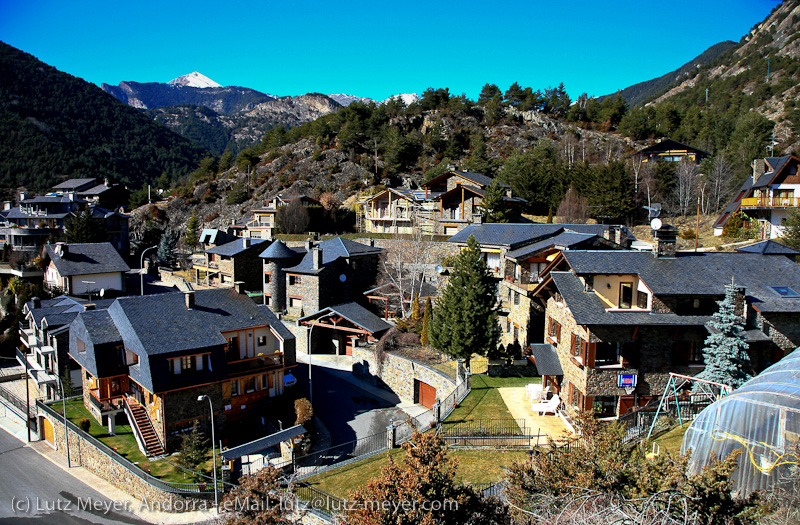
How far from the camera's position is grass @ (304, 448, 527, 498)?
19344 mm

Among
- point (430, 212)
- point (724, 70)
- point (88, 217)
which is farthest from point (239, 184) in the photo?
point (724, 70)

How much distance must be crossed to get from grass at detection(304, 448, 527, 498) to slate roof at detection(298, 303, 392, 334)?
635 inches

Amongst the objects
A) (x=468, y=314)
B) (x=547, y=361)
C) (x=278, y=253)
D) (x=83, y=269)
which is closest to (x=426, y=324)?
(x=468, y=314)

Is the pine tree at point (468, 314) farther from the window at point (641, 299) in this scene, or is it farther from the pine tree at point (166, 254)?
the pine tree at point (166, 254)

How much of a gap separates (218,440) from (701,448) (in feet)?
71.9

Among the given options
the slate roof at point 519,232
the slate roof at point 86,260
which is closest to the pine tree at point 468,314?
the slate roof at point 519,232

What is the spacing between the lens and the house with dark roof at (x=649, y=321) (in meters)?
22.0

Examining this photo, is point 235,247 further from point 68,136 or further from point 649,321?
point 68,136

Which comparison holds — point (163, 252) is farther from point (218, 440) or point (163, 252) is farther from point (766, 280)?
point (766, 280)

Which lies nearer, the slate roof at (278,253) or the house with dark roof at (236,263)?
the slate roof at (278,253)

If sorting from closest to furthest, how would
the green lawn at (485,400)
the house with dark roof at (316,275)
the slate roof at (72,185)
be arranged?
1. the green lawn at (485,400)
2. the house with dark roof at (316,275)
3. the slate roof at (72,185)

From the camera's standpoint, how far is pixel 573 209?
52.5 meters

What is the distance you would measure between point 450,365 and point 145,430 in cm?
1726

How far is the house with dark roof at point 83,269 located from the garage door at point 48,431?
19975 mm
